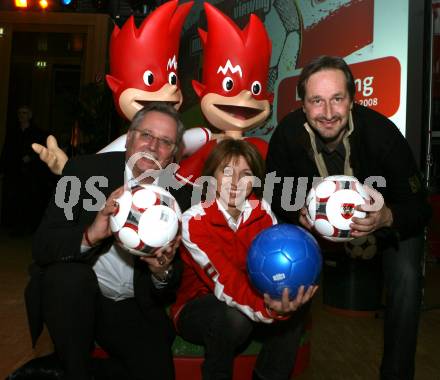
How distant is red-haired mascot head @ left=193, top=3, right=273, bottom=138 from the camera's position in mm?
2723

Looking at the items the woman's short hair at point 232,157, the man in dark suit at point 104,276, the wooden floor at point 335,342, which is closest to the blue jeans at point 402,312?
the wooden floor at point 335,342

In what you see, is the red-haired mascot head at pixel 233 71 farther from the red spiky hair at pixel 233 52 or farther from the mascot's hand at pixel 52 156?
the mascot's hand at pixel 52 156

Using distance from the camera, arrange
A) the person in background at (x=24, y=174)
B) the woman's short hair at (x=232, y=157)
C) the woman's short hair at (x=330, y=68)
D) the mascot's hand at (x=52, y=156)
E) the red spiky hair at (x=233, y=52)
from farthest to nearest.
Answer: the person in background at (x=24, y=174) → the red spiky hair at (x=233, y=52) → the mascot's hand at (x=52, y=156) → the woman's short hair at (x=232, y=157) → the woman's short hair at (x=330, y=68)

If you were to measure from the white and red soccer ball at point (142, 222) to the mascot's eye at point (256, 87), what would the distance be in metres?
1.35

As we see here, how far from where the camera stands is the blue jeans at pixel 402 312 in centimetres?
180

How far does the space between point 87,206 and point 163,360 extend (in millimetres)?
649

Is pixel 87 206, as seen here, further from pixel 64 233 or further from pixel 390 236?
pixel 390 236

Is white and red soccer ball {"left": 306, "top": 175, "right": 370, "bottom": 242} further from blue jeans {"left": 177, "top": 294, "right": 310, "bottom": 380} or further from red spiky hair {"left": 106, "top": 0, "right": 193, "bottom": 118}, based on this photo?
red spiky hair {"left": 106, "top": 0, "right": 193, "bottom": 118}

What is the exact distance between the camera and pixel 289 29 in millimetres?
3652

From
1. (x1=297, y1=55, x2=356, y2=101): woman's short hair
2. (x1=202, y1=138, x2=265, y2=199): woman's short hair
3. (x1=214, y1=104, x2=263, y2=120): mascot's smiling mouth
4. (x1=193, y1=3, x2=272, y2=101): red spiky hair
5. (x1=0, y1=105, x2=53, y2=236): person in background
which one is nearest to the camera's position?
(x1=297, y1=55, x2=356, y2=101): woman's short hair

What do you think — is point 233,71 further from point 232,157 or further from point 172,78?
point 232,157

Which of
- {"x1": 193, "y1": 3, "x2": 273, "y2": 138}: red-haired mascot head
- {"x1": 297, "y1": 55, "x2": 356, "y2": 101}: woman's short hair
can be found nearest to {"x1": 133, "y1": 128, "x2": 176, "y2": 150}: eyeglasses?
{"x1": 297, "y1": 55, "x2": 356, "y2": 101}: woman's short hair

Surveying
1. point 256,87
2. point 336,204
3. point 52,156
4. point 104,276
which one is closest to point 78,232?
point 104,276

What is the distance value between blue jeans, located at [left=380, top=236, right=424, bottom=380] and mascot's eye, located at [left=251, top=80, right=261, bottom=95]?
4.24ft
